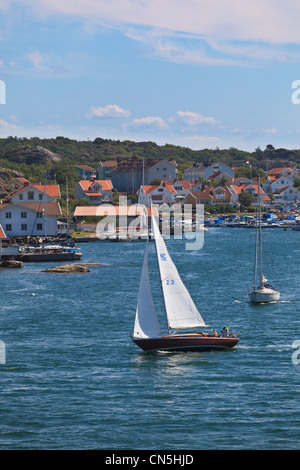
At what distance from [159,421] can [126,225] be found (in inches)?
4363

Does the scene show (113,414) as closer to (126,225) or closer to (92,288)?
(92,288)

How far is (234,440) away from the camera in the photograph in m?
30.8

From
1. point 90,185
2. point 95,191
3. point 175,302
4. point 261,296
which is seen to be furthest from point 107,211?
point 175,302

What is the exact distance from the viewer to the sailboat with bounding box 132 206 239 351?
1636 inches

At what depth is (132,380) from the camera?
38.1 m

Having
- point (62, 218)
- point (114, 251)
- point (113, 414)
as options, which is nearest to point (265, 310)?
point (113, 414)

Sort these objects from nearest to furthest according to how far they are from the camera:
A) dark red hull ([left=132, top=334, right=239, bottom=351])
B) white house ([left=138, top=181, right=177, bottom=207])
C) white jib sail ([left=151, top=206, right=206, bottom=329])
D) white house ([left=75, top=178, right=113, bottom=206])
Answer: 1. dark red hull ([left=132, top=334, right=239, bottom=351])
2. white jib sail ([left=151, top=206, right=206, bottom=329])
3. white house ([left=75, top=178, right=113, bottom=206])
4. white house ([left=138, top=181, right=177, bottom=207])

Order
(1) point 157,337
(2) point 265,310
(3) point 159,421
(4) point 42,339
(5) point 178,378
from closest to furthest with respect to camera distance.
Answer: (3) point 159,421, (5) point 178,378, (1) point 157,337, (4) point 42,339, (2) point 265,310

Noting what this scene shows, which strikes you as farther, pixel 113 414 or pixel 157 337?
pixel 157 337

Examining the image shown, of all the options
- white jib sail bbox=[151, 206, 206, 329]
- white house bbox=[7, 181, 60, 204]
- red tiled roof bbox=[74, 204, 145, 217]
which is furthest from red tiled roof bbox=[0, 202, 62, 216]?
white jib sail bbox=[151, 206, 206, 329]

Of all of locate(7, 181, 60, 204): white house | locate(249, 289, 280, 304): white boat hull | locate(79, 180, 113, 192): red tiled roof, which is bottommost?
locate(249, 289, 280, 304): white boat hull

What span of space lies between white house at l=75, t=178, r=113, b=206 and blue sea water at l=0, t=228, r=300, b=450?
103m

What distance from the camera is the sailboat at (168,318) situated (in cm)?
4156

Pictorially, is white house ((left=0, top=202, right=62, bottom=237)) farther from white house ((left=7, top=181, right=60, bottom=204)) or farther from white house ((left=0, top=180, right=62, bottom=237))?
white house ((left=7, top=181, right=60, bottom=204))
